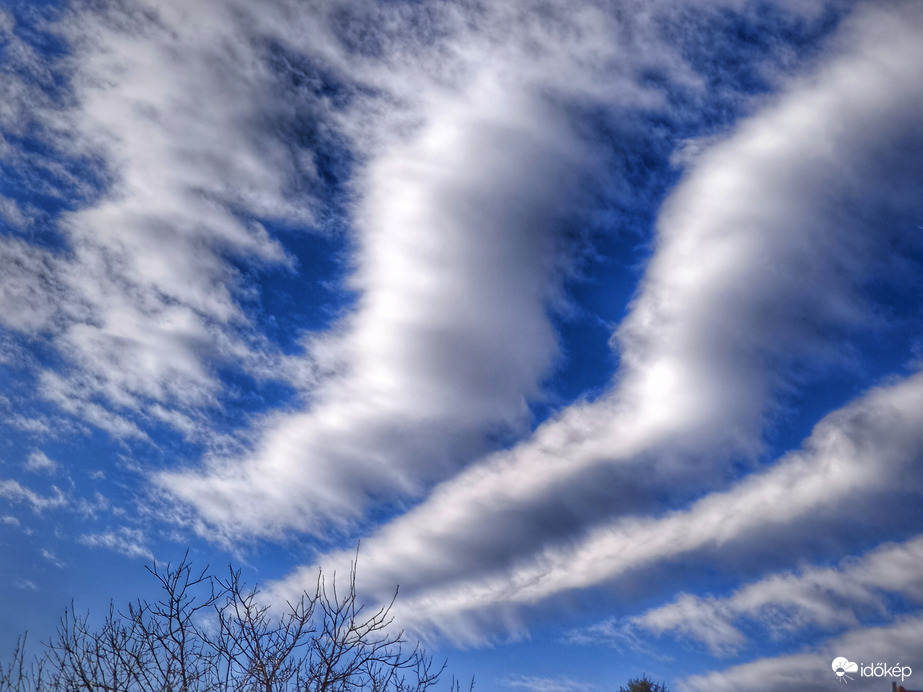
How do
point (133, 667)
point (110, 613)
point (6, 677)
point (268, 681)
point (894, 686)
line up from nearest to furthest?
point (268, 681), point (133, 667), point (110, 613), point (6, 677), point (894, 686)

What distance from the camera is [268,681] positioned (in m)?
11.9

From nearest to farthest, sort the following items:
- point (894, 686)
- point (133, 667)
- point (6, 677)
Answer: point (133, 667), point (6, 677), point (894, 686)

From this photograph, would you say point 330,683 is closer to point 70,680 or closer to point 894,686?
point 70,680

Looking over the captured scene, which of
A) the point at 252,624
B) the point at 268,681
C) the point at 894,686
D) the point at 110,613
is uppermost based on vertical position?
the point at 894,686

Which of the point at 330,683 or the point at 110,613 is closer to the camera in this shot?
the point at 330,683

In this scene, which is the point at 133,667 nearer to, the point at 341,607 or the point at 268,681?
the point at 268,681

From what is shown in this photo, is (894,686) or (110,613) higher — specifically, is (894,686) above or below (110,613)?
above

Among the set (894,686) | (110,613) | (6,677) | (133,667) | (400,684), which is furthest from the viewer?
(894,686)

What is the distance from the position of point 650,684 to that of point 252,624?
1461 inches

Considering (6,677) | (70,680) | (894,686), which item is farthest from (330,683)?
(894,686)

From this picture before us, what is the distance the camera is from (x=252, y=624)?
1252 centimetres

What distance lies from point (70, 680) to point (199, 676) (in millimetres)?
2189

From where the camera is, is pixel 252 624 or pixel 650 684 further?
pixel 650 684

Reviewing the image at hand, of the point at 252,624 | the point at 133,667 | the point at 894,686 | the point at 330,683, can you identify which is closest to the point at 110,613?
the point at 133,667
